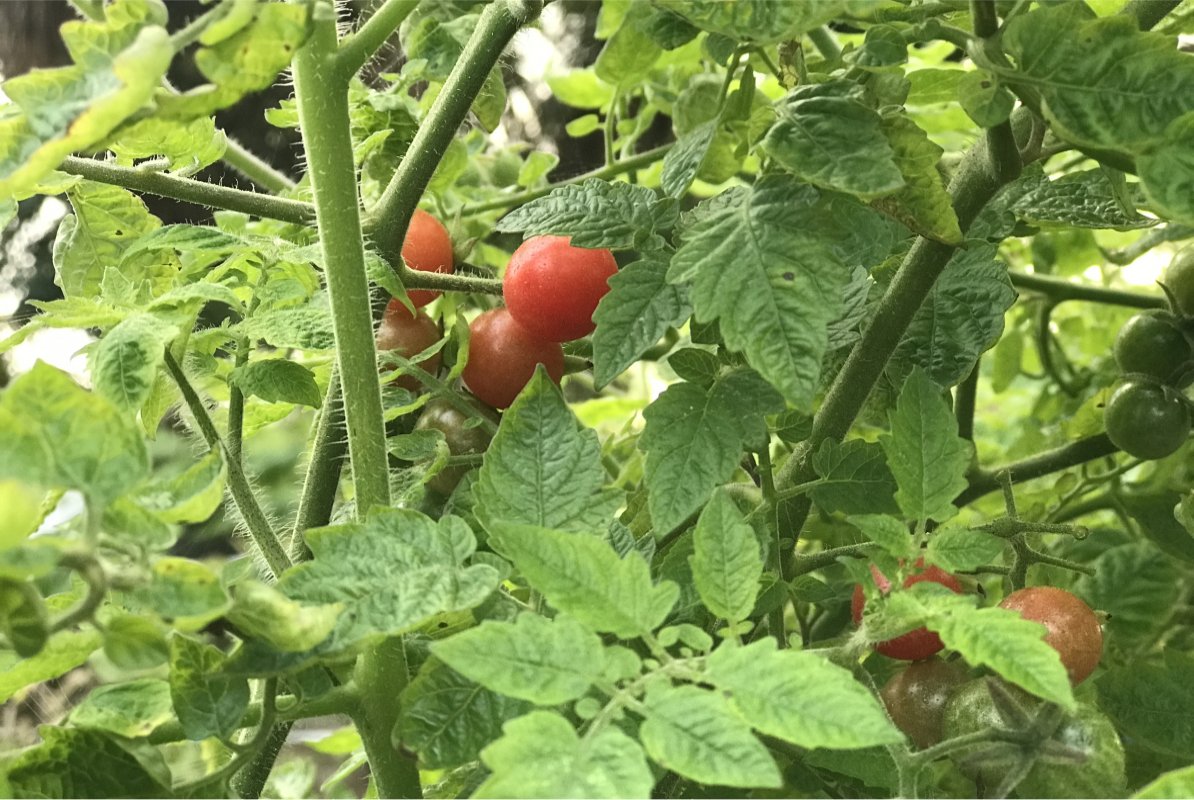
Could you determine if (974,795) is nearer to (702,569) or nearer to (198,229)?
(702,569)

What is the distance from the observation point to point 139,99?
0.34m

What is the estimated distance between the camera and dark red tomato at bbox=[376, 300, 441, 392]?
652mm

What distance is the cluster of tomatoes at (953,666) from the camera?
0.49 metres

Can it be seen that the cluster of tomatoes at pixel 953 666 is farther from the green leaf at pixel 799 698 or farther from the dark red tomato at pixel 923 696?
the green leaf at pixel 799 698

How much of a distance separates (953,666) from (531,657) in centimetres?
28

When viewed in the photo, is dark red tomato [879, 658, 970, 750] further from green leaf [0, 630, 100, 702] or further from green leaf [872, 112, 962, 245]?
green leaf [0, 630, 100, 702]

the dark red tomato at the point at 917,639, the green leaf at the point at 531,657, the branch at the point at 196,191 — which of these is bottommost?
the dark red tomato at the point at 917,639

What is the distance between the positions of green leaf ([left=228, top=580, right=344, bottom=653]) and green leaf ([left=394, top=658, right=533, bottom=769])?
0.21 ft

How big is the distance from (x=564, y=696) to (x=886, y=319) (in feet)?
0.97

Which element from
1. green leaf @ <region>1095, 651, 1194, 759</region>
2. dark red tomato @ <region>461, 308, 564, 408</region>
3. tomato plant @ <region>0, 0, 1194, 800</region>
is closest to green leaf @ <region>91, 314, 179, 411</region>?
tomato plant @ <region>0, 0, 1194, 800</region>

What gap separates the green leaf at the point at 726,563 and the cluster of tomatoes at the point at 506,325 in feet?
0.67

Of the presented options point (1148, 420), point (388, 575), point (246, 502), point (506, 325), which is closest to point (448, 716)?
point (388, 575)

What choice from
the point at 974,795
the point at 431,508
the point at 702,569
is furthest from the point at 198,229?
the point at 974,795

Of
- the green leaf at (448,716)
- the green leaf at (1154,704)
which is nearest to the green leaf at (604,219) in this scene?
the green leaf at (448,716)
